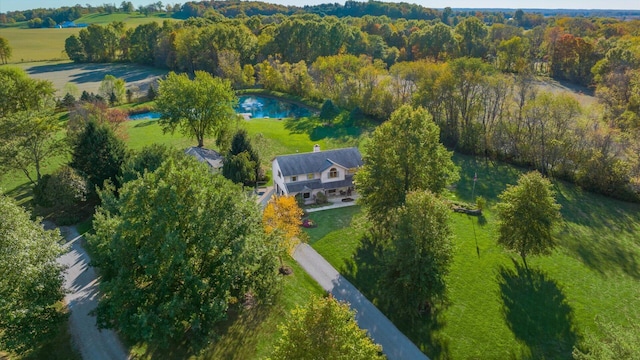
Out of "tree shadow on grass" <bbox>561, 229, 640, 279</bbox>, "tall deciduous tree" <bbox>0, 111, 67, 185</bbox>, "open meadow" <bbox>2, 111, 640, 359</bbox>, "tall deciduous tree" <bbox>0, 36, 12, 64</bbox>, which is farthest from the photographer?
"tall deciduous tree" <bbox>0, 36, 12, 64</bbox>

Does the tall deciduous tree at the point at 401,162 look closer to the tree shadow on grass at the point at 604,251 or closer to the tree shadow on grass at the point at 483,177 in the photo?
the tree shadow on grass at the point at 483,177

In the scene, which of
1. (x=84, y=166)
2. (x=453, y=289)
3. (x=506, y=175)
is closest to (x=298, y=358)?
(x=453, y=289)

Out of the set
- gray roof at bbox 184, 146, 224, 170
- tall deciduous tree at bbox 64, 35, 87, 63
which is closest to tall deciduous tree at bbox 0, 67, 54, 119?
gray roof at bbox 184, 146, 224, 170

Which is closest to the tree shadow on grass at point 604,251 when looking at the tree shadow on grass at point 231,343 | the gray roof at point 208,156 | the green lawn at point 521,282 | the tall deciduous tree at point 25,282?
the green lawn at point 521,282

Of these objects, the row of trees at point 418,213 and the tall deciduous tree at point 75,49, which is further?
the tall deciduous tree at point 75,49

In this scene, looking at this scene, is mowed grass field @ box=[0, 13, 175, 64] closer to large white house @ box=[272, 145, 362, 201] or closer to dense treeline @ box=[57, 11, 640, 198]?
dense treeline @ box=[57, 11, 640, 198]

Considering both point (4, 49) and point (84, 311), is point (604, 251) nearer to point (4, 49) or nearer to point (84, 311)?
point (84, 311)

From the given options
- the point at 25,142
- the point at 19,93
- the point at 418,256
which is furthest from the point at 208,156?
the point at 19,93
